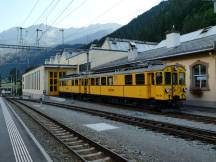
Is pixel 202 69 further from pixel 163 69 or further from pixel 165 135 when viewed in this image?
pixel 165 135

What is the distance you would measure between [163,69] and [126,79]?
14.0ft

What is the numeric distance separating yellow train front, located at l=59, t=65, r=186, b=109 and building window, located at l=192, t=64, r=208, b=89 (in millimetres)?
1783

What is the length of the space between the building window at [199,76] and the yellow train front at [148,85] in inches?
70.2

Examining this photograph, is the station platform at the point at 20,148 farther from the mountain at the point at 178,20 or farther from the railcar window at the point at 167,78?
the mountain at the point at 178,20

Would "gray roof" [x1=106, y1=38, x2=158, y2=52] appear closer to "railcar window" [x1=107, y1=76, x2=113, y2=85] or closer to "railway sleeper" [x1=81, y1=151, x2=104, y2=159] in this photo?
"railcar window" [x1=107, y1=76, x2=113, y2=85]

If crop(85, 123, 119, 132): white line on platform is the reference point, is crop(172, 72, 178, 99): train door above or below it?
above

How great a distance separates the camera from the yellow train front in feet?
62.4

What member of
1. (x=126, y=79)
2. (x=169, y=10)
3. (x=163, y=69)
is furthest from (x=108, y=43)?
(x=169, y=10)

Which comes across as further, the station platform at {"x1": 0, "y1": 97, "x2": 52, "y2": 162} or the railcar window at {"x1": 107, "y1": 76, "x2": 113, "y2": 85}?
the railcar window at {"x1": 107, "y1": 76, "x2": 113, "y2": 85}

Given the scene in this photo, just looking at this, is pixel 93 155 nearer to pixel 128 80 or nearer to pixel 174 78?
pixel 174 78

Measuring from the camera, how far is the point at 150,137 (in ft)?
35.8

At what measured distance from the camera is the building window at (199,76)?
68.7 ft

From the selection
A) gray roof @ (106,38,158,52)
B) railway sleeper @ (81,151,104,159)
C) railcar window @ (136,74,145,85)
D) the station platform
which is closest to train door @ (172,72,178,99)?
railcar window @ (136,74,145,85)

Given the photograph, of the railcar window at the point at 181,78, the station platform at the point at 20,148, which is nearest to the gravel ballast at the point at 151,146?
the station platform at the point at 20,148
